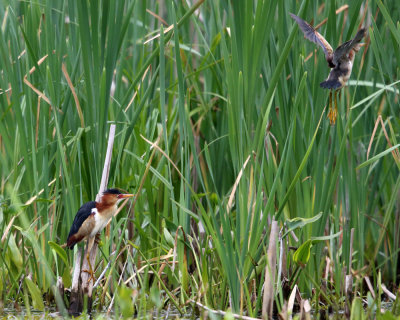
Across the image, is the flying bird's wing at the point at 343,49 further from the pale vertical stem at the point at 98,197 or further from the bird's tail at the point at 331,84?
the pale vertical stem at the point at 98,197

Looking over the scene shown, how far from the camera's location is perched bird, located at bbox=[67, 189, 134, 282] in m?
2.99

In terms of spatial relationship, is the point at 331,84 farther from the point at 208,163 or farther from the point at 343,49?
the point at 208,163

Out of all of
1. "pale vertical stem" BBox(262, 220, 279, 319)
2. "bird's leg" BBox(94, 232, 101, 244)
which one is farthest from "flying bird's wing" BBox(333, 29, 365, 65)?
"bird's leg" BBox(94, 232, 101, 244)

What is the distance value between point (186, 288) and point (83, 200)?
2.13 feet

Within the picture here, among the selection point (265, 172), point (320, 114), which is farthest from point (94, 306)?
point (320, 114)

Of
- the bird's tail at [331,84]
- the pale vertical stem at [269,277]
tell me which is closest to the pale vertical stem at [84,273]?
the pale vertical stem at [269,277]

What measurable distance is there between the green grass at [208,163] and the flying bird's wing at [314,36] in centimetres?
9

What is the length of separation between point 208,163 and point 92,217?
52 cm

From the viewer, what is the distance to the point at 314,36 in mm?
2918

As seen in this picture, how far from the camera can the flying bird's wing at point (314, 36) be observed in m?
2.86

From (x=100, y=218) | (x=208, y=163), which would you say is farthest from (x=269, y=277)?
(x=100, y=218)

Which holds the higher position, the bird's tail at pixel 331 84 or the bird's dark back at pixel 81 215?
the bird's tail at pixel 331 84

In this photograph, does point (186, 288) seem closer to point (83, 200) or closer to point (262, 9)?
point (83, 200)

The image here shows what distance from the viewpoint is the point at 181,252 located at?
10.9ft
